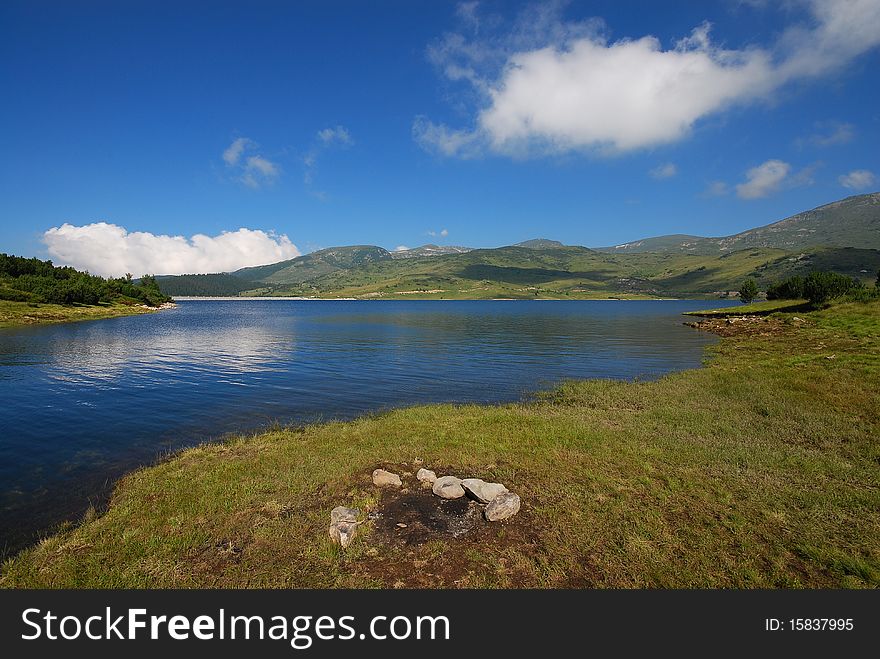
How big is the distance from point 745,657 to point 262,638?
33.4 feet

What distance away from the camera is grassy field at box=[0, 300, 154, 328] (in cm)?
10456

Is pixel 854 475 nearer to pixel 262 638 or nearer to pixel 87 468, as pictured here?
pixel 262 638

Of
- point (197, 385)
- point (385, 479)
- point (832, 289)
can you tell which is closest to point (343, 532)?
point (385, 479)

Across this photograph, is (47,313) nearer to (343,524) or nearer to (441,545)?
(343,524)

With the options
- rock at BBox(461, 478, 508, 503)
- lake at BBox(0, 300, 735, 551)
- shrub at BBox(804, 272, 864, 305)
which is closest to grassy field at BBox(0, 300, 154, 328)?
lake at BBox(0, 300, 735, 551)

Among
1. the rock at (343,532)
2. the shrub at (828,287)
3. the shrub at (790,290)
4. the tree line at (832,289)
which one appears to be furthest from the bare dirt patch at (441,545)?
the shrub at (790,290)

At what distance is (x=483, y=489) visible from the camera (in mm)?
15453

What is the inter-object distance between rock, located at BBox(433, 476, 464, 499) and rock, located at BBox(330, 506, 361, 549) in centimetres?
337

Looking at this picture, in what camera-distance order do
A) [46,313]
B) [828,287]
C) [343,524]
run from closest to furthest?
[343,524] → [828,287] → [46,313]

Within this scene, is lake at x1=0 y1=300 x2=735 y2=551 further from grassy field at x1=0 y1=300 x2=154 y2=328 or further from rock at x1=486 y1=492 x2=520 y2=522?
grassy field at x1=0 y1=300 x2=154 y2=328

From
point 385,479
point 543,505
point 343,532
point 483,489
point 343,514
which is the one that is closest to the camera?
point 343,532

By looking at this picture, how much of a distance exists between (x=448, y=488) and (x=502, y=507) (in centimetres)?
250

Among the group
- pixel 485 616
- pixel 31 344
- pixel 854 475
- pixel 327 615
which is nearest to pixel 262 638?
pixel 327 615

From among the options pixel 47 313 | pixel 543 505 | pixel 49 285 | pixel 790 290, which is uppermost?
pixel 49 285
